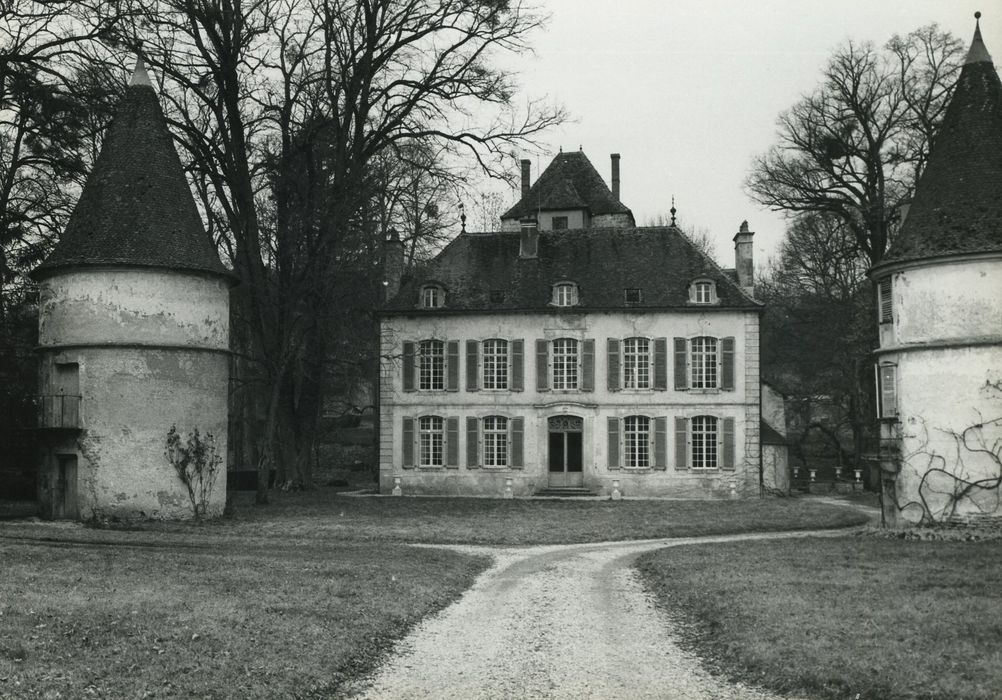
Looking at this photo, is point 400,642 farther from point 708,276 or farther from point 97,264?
point 708,276

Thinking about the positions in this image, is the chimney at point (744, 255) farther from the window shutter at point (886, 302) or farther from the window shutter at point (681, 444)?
the window shutter at point (886, 302)

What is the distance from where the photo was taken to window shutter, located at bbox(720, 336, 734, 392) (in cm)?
3075

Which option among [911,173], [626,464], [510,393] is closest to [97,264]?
[510,393]

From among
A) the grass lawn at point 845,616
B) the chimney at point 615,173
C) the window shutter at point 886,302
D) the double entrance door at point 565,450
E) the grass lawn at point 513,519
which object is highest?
the chimney at point 615,173

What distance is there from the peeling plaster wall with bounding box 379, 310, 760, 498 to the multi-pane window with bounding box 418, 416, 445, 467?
0.26 meters

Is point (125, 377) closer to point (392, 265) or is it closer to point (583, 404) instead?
point (392, 265)

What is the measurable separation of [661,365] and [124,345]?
16.2m

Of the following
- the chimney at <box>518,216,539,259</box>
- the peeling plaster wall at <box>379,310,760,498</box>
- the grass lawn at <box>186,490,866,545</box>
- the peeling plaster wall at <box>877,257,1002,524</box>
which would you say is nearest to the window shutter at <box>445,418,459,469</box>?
the peeling plaster wall at <box>379,310,760,498</box>

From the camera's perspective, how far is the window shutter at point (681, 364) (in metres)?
30.9

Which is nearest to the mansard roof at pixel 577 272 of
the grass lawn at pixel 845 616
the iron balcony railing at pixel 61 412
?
the iron balcony railing at pixel 61 412

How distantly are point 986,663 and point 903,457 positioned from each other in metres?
12.5

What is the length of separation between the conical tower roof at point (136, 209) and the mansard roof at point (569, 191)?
17.7 metres

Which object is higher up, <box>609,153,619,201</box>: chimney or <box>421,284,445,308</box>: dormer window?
<box>609,153,619,201</box>: chimney

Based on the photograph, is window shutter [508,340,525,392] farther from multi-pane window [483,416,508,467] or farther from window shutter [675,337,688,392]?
window shutter [675,337,688,392]
